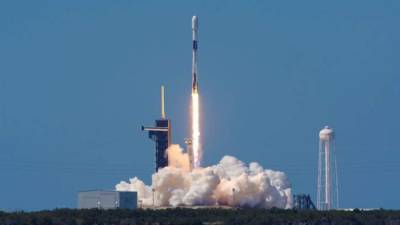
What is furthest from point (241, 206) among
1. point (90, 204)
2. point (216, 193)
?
point (90, 204)

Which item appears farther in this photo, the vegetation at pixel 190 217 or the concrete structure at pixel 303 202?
the concrete structure at pixel 303 202

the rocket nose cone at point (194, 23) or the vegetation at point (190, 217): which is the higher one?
the rocket nose cone at point (194, 23)

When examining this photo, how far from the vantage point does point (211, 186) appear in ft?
547

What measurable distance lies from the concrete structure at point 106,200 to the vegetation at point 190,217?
3.17 metres

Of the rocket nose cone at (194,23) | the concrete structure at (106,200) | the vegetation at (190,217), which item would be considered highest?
the rocket nose cone at (194,23)

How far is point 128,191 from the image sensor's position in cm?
17075

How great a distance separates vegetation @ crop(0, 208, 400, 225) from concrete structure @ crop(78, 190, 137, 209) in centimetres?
317

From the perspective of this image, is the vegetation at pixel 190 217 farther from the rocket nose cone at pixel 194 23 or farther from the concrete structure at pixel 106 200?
the rocket nose cone at pixel 194 23

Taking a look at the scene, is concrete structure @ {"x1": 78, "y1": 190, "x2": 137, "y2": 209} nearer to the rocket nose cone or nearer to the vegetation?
the vegetation

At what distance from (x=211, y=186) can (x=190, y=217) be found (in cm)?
757

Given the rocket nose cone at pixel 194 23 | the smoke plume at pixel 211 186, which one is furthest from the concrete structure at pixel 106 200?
the rocket nose cone at pixel 194 23

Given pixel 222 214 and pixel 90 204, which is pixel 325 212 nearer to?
pixel 222 214

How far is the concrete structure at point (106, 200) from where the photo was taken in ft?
547

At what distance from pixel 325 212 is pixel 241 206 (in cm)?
775
